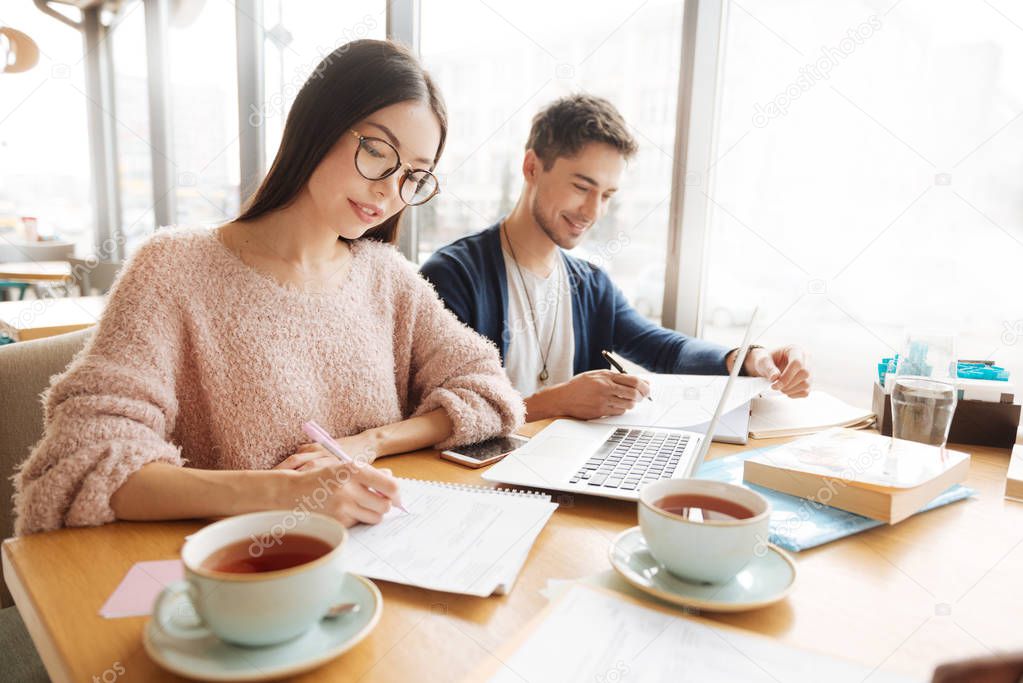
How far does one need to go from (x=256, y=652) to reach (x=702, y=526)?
0.40 meters

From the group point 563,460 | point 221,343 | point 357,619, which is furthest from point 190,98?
point 357,619

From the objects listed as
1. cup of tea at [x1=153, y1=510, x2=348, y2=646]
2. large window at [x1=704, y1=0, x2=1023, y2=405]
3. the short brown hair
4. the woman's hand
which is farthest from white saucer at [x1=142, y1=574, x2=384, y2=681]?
large window at [x1=704, y1=0, x2=1023, y2=405]

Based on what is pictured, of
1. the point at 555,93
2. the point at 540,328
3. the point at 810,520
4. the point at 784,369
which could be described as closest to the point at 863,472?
the point at 810,520

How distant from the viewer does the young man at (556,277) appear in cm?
187

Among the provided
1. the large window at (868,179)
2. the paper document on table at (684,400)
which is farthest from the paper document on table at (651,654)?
the large window at (868,179)

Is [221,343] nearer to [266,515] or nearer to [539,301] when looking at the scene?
[266,515]

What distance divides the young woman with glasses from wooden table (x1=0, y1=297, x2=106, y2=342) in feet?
5.13

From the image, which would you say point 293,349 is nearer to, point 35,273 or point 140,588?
point 140,588

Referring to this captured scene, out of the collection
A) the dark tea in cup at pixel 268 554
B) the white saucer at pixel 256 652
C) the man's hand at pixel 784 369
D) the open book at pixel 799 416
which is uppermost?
the dark tea in cup at pixel 268 554

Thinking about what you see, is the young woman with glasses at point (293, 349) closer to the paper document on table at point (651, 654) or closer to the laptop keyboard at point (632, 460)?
the laptop keyboard at point (632, 460)

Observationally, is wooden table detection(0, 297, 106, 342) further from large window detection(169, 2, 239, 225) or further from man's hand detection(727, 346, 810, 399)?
man's hand detection(727, 346, 810, 399)

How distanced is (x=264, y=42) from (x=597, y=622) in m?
3.80

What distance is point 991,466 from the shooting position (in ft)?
3.78

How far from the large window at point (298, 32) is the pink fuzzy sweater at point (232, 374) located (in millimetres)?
1817
